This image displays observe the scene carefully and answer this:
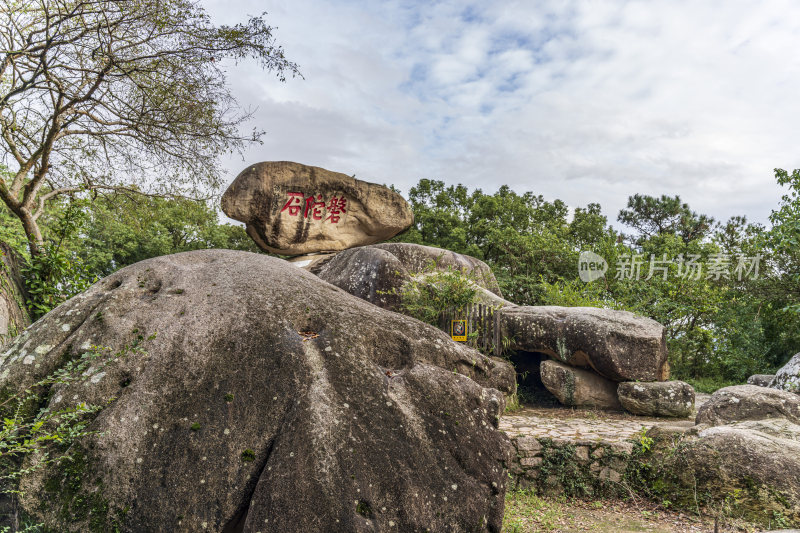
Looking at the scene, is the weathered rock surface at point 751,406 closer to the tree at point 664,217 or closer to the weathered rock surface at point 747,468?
the weathered rock surface at point 747,468

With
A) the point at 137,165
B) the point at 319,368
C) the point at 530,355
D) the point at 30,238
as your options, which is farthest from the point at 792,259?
the point at 30,238

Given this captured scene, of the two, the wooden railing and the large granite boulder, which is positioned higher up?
the wooden railing

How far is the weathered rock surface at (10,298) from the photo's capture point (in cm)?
633

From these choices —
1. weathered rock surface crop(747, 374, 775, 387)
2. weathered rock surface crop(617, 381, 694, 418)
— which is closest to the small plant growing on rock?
weathered rock surface crop(617, 381, 694, 418)

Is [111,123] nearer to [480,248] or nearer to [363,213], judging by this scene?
[363,213]

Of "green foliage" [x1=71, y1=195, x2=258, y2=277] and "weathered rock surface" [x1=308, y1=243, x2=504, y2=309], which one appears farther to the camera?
"green foliage" [x1=71, y1=195, x2=258, y2=277]

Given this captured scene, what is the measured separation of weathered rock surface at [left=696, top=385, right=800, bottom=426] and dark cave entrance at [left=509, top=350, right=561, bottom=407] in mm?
3989

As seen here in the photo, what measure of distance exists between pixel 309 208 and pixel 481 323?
6738 millimetres

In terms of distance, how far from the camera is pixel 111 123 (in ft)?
31.9

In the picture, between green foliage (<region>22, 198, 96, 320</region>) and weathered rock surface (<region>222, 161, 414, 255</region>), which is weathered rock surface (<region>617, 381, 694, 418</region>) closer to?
weathered rock surface (<region>222, 161, 414, 255</region>)

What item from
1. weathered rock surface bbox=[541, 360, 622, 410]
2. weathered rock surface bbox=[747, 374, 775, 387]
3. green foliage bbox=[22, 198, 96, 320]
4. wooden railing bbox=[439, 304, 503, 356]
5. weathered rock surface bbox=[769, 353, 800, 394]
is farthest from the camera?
weathered rock surface bbox=[747, 374, 775, 387]

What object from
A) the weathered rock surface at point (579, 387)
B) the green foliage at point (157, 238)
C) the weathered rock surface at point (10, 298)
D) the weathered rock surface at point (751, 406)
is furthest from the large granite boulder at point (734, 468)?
the green foliage at point (157, 238)

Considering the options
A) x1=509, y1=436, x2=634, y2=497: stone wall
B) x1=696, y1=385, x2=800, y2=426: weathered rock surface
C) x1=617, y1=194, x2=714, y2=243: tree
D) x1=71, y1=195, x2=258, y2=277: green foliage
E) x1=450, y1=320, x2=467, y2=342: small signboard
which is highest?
x1=617, y1=194, x2=714, y2=243: tree

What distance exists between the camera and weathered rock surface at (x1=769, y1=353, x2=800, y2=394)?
11741 mm
